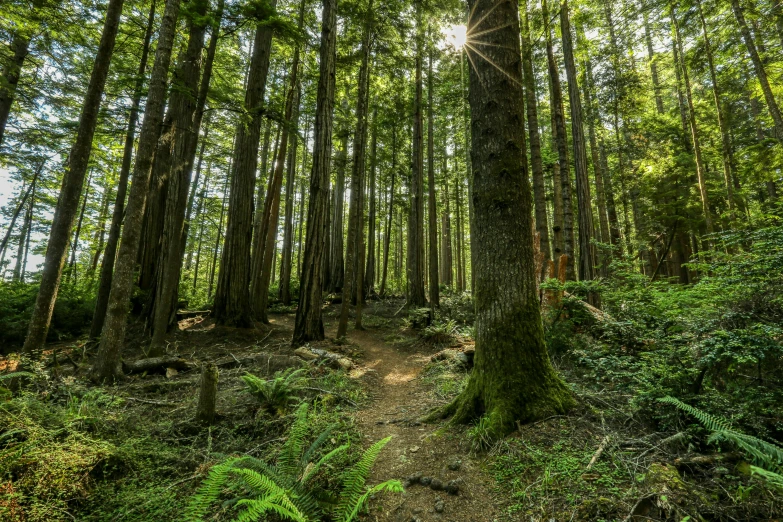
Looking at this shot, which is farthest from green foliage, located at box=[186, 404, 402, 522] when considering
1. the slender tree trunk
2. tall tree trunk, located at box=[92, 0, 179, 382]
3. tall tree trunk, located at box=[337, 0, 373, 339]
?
the slender tree trunk

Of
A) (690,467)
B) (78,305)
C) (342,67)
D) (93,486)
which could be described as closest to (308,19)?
(342,67)

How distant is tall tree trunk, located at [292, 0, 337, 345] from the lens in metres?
7.63

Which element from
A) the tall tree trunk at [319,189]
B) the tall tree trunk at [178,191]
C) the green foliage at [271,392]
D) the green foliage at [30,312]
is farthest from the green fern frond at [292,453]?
the green foliage at [30,312]

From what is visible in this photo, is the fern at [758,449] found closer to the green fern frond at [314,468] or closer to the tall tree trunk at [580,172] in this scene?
the green fern frond at [314,468]

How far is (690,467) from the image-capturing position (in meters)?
2.12

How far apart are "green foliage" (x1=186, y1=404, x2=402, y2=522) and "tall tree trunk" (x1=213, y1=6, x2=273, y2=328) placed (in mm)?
7151

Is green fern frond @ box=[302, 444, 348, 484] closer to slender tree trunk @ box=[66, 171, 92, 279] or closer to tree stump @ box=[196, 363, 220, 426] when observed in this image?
tree stump @ box=[196, 363, 220, 426]

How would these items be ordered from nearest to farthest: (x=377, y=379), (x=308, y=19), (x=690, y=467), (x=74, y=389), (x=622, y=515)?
(x=622, y=515), (x=690, y=467), (x=74, y=389), (x=377, y=379), (x=308, y=19)

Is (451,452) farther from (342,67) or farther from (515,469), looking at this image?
(342,67)

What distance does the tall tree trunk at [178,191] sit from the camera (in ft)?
22.0

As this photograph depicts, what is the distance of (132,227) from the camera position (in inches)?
200

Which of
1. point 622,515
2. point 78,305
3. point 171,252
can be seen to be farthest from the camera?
point 78,305

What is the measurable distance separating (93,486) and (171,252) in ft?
17.4

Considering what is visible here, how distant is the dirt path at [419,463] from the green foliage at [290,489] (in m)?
0.31
